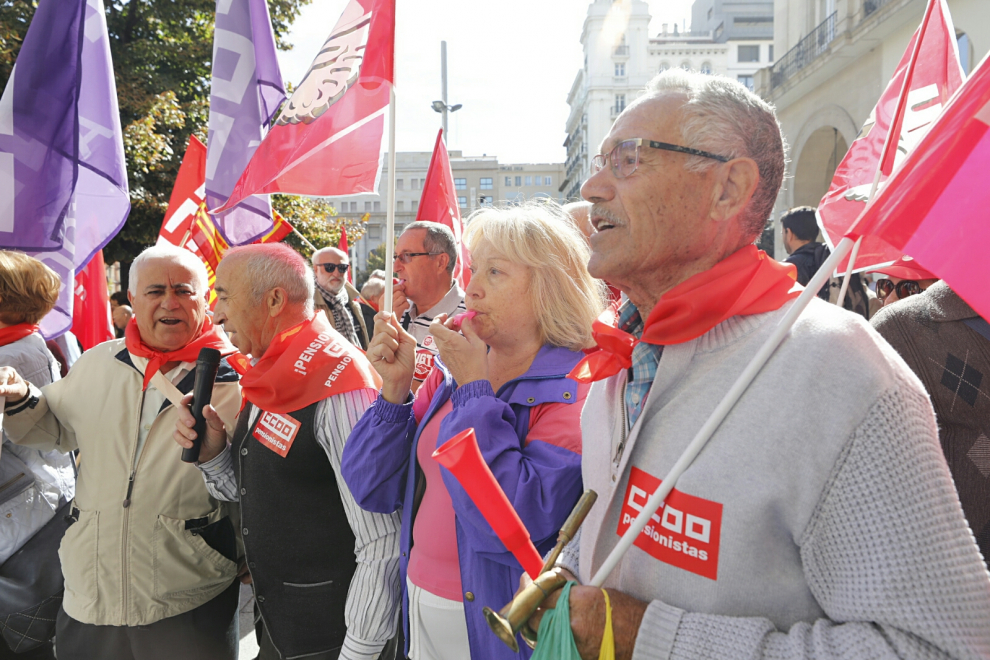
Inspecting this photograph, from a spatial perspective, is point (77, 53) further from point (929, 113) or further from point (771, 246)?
point (771, 246)

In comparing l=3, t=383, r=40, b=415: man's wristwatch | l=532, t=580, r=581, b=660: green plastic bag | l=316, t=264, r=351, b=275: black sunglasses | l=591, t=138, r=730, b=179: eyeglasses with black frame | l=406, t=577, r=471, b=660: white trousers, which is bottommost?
l=406, t=577, r=471, b=660: white trousers

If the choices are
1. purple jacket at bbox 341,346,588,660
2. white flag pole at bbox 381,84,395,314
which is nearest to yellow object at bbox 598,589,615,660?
purple jacket at bbox 341,346,588,660

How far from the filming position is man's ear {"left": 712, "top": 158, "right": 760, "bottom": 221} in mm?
1468

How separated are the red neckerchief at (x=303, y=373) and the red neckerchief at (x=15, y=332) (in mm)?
1525

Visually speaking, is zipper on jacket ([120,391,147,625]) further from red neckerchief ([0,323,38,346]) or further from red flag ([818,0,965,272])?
red flag ([818,0,965,272])

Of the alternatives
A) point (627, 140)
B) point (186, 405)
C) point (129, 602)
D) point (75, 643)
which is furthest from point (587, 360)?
point (75, 643)

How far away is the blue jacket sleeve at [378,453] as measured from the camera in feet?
7.60

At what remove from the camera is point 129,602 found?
9.14 feet

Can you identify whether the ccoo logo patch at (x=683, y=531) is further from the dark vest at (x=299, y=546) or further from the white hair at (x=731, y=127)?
the dark vest at (x=299, y=546)

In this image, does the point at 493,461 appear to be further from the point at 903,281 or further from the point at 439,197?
the point at 439,197

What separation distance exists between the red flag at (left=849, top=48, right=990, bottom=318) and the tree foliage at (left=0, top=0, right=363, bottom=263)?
12343 mm

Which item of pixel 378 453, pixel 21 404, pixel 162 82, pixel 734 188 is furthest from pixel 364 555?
pixel 162 82

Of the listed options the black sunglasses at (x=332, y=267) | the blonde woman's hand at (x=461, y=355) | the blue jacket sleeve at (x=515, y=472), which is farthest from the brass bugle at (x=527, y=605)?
the black sunglasses at (x=332, y=267)

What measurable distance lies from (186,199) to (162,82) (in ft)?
29.8
